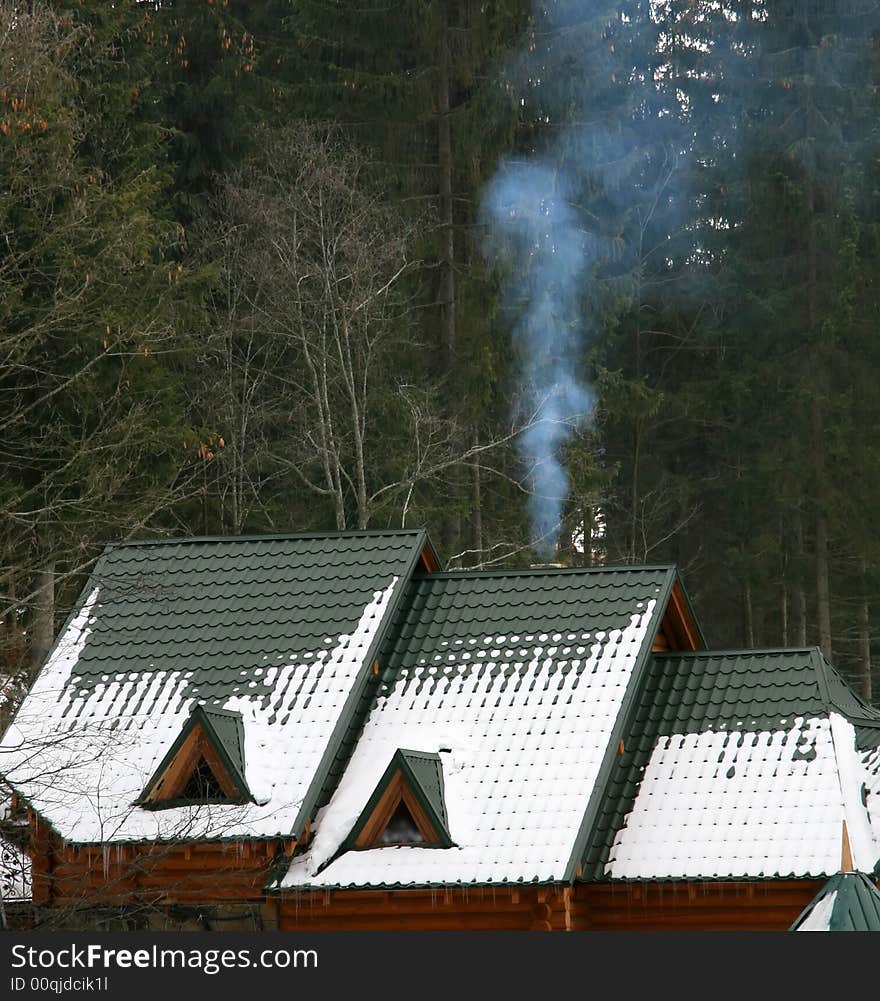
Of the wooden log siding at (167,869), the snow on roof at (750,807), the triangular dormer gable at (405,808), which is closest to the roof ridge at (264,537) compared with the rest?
the triangular dormer gable at (405,808)

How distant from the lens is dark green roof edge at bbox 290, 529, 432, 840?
17.8 metres

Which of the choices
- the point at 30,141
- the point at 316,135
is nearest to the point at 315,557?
the point at 30,141

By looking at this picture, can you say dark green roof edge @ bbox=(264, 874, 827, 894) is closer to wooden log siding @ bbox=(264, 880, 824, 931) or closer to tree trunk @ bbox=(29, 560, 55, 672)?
wooden log siding @ bbox=(264, 880, 824, 931)

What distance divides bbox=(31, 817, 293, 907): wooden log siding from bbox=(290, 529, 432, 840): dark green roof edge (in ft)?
1.37

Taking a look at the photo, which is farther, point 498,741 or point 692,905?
point 498,741

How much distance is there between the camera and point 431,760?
59.3 feet

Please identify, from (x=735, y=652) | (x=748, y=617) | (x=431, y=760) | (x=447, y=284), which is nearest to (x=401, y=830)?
(x=431, y=760)

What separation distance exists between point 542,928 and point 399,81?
812 inches

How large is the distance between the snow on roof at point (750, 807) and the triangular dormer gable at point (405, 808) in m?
1.76

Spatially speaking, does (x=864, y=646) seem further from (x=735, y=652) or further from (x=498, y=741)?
(x=498, y=741)

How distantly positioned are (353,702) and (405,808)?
1.37 meters

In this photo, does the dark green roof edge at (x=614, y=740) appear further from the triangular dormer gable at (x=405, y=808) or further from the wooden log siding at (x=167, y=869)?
the wooden log siding at (x=167, y=869)

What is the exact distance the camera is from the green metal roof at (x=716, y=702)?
1845 cm

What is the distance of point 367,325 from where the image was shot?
30.0 meters
